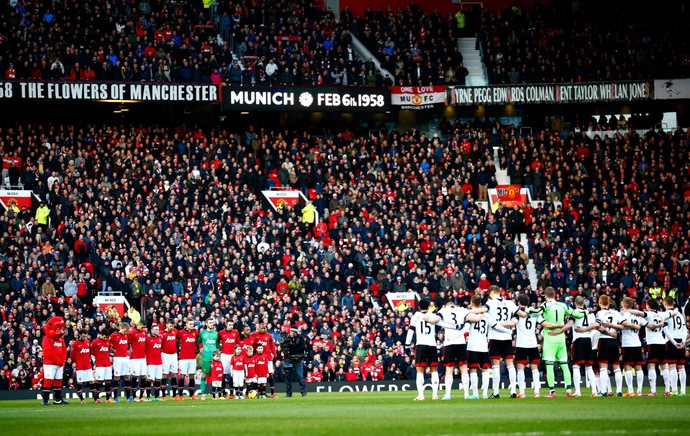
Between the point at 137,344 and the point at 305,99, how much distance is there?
23785 millimetres

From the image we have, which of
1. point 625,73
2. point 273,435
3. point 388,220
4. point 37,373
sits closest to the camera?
point 273,435

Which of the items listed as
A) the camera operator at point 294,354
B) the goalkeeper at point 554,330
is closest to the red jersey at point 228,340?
the camera operator at point 294,354

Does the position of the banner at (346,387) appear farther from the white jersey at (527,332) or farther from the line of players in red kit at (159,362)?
the white jersey at (527,332)

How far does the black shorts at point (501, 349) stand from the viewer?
2569 centimetres

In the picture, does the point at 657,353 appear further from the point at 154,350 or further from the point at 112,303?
the point at 112,303

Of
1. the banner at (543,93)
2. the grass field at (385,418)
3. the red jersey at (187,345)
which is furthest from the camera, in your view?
the banner at (543,93)

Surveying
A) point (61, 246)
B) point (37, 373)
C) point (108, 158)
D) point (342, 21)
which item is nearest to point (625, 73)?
point (342, 21)

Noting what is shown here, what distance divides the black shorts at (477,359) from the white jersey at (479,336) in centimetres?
8

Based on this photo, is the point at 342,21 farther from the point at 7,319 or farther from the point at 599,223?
the point at 7,319

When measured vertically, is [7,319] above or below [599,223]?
below

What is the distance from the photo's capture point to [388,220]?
48.2 metres

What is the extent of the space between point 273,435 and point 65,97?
3592 cm

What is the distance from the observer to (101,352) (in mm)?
30688

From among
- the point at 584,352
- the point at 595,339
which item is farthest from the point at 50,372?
the point at 595,339
